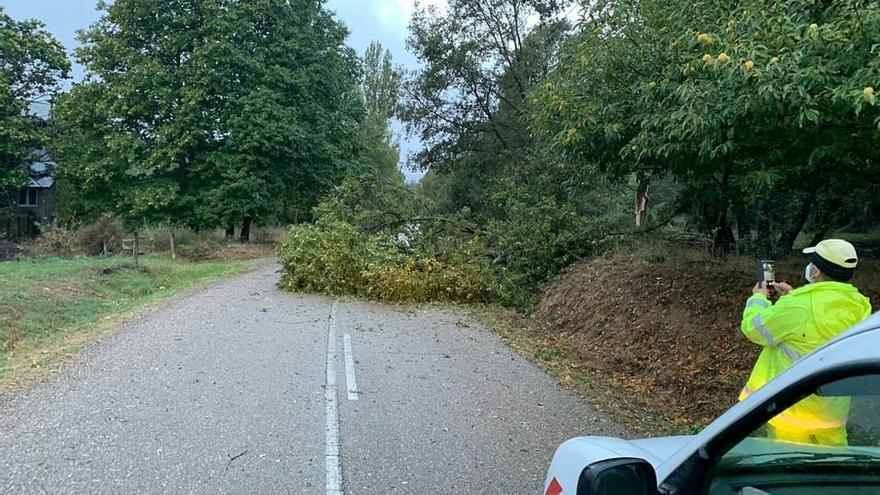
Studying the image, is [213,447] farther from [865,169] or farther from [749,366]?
[865,169]

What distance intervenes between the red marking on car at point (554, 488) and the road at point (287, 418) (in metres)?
2.40

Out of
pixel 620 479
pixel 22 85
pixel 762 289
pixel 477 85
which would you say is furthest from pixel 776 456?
pixel 22 85

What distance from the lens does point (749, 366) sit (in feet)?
24.0

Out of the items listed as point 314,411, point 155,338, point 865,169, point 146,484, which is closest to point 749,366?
point 865,169

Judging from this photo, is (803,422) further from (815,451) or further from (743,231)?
(743,231)

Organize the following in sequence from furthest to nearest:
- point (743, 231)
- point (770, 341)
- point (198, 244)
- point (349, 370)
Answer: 1. point (198, 244)
2. point (743, 231)
3. point (349, 370)
4. point (770, 341)

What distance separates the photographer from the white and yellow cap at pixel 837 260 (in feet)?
10.9

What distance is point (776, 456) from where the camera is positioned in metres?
1.79

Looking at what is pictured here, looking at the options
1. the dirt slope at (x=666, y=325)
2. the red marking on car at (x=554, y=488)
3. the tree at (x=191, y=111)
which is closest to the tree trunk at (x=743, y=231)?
the dirt slope at (x=666, y=325)

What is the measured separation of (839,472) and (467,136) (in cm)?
2811

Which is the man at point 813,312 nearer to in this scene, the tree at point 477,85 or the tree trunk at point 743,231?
the tree trunk at point 743,231

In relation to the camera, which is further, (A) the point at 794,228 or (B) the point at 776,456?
(A) the point at 794,228

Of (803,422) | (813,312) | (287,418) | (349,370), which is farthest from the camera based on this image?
(349,370)

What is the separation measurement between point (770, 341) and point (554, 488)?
1.98 m
